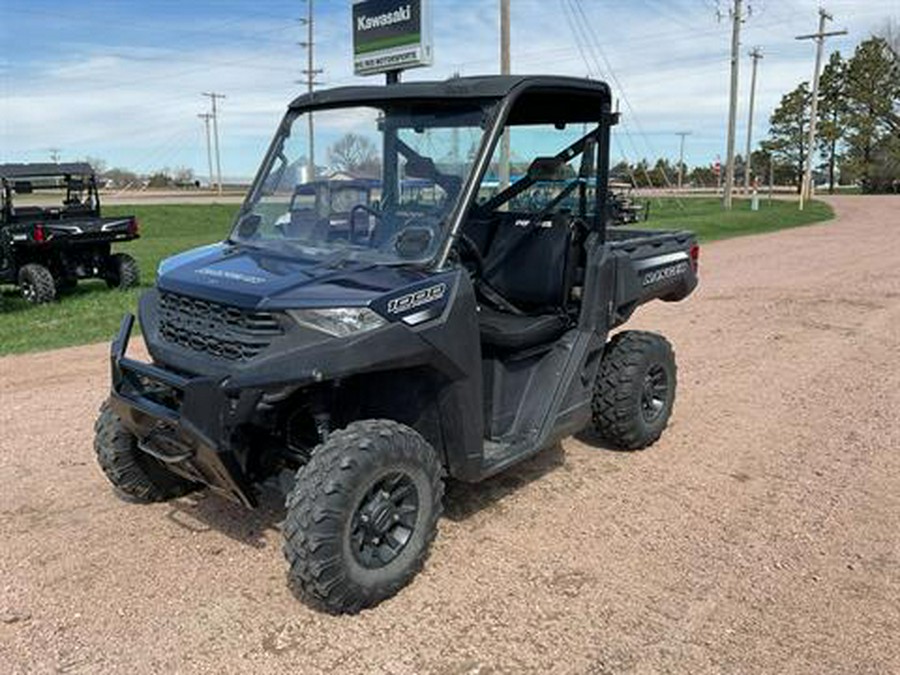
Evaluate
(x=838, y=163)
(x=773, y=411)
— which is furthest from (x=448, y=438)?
(x=838, y=163)

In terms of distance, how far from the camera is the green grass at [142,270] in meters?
9.41

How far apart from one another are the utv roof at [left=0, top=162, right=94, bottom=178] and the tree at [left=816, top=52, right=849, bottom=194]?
5715cm

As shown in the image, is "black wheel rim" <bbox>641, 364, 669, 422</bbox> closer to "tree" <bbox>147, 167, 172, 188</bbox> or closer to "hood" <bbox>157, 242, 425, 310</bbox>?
"hood" <bbox>157, 242, 425, 310</bbox>

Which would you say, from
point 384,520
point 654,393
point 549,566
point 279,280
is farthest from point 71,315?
point 549,566

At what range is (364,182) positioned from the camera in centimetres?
417

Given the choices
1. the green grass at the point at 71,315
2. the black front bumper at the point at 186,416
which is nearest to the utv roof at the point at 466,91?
the black front bumper at the point at 186,416

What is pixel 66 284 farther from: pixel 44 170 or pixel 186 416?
pixel 186 416

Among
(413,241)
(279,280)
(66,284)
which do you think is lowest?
(66,284)

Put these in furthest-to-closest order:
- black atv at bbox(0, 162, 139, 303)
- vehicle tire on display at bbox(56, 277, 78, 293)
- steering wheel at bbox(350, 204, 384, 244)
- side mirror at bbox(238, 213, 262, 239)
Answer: vehicle tire on display at bbox(56, 277, 78, 293) → black atv at bbox(0, 162, 139, 303) → side mirror at bbox(238, 213, 262, 239) → steering wheel at bbox(350, 204, 384, 244)

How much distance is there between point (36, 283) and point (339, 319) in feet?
32.7

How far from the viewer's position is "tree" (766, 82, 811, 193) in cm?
5912

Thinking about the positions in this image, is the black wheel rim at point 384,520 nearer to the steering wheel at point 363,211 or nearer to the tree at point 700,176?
the steering wheel at point 363,211

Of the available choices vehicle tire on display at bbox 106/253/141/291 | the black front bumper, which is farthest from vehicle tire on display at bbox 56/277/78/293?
the black front bumper

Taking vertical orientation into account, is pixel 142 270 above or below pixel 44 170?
below
